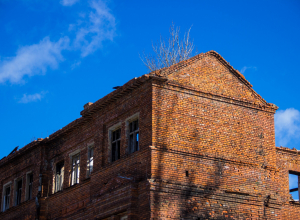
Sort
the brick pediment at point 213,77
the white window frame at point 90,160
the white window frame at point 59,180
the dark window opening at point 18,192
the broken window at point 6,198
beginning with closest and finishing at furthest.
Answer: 1. the brick pediment at point 213,77
2. the white window frame at point 90,160
3. the white window frame at point 59,180
4. the dark window opening at point 18,192
5. the broken window at point 6,198

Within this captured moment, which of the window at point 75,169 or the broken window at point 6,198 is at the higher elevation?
the window at point 75,169

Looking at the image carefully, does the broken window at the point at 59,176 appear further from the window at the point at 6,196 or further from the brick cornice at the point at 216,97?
the brick cornice at the point at 216,97

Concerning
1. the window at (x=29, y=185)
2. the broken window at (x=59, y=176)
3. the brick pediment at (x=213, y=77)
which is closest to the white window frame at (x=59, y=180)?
the broken window at (x=59, y=176)

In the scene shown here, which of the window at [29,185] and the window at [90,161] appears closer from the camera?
the window at [90,161]

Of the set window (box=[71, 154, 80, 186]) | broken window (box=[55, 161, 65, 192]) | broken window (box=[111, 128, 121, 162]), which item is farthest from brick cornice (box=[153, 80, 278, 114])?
broken window (box=[55, 161, 65, 192])

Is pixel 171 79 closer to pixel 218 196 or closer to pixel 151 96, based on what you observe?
pixel 151 96

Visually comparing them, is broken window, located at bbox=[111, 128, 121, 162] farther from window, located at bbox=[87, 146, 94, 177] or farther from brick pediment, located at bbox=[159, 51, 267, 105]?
brick pediment, located at bbox=[159, 51, 267, 105]

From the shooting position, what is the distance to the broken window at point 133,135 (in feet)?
71.0

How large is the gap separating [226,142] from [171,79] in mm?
3439

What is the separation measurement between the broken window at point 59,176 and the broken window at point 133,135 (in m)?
6.05

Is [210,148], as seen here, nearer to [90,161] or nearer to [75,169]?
[90,161]

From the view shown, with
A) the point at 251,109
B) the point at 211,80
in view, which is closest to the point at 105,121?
the point at 211,80

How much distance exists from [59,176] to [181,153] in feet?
27.9

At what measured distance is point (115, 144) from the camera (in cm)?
2292
